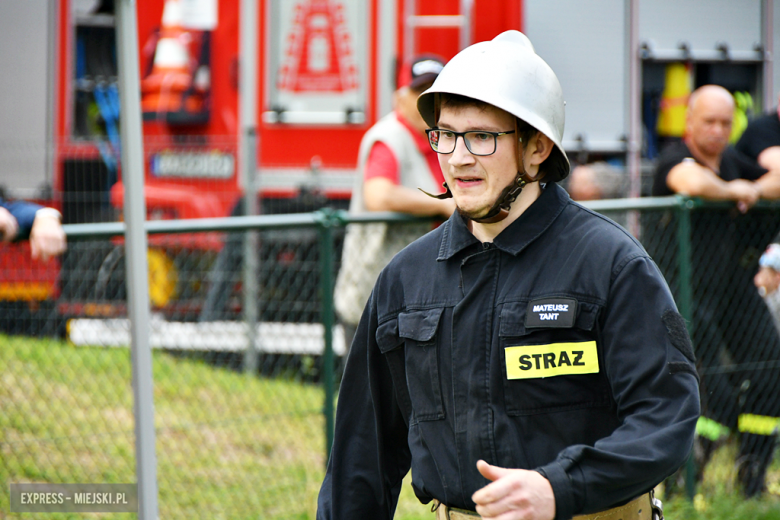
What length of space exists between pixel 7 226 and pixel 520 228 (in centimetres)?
214

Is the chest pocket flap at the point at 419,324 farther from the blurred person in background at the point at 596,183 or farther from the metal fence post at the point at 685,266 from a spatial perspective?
the blurred person in background at the point at 596,183

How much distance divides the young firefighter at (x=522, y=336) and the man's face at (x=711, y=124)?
307cm

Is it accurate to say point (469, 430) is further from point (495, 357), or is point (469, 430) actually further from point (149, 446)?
point (149, 446)

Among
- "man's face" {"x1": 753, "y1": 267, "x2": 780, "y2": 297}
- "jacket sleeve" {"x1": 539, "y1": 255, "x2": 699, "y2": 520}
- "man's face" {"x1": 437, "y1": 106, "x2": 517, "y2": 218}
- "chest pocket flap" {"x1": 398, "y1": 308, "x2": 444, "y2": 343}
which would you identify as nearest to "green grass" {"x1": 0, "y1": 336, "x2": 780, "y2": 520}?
"man's face" {"x1": 753, "y1": 267, "x2": 780, "y2": 297}

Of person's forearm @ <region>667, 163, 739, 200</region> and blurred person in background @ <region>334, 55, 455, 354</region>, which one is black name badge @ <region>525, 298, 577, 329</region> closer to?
blurred person in background @ <region>334, 55, 455, 354</region>

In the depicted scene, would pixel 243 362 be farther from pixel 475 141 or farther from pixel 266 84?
pixel 475 141

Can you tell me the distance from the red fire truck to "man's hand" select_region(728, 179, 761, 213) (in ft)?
10.3

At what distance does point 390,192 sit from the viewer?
4.45m

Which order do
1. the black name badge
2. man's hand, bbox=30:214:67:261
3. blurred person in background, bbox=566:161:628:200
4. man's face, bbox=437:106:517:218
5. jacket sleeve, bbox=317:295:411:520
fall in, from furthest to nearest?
blurred person in background, bbox=566:161:628:200 < man's hand, bbox=30:214:67:261 < jacket sleeve, bbox=317:295:411:520 < man's face, bbox=437:106:517:218 < the black name badge

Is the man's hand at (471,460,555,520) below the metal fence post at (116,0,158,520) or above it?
below

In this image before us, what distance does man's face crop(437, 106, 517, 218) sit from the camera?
2107mm

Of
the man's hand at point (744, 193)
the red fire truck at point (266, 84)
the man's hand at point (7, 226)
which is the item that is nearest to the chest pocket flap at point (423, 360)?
the man's hand at point (7, 226)

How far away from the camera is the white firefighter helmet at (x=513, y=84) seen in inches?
81.3

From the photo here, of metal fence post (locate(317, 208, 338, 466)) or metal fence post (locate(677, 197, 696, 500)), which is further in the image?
metal fence post (locate(677, 197, 696, 500))
